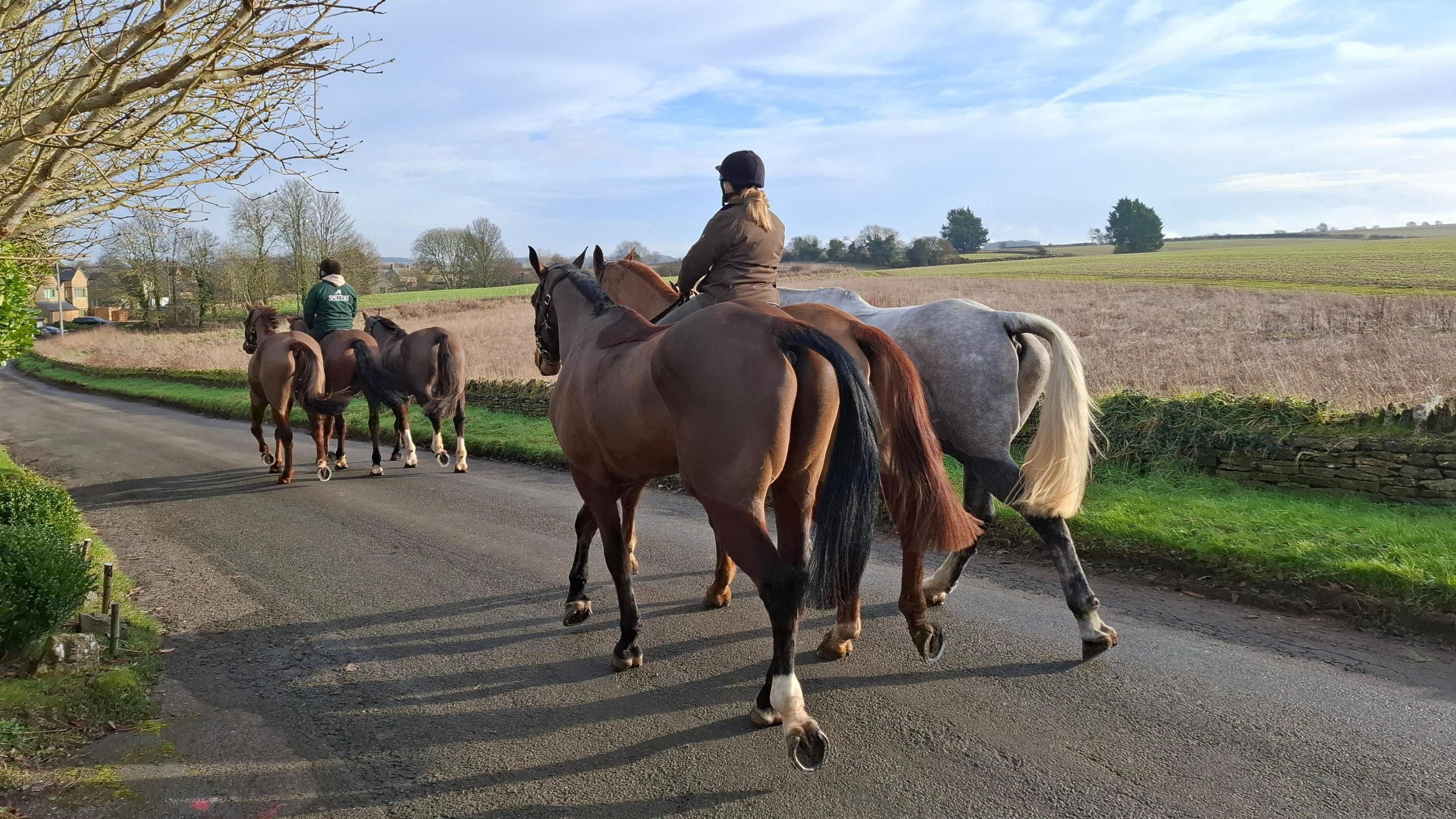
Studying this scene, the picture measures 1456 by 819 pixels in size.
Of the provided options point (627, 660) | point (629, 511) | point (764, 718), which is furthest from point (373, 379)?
point (764, 718)

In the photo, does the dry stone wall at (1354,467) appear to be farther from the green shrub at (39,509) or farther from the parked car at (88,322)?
the parked car at (88,322)

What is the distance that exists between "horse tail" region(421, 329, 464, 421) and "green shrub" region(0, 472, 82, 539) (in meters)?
5.01

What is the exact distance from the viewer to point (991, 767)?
3.61 m

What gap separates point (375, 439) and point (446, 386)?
1.27m

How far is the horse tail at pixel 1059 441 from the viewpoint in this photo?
16.6ft

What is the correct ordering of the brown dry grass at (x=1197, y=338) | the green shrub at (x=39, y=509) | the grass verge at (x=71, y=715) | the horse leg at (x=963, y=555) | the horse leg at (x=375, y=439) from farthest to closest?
the horse leg at (x=375, y=439) < the brown dry grass at (x=1197, y=338) < the green shrub at (x=39, y=509) < the horse leg at (x=963, y=555) < the grass verge at (x=71, y=715)

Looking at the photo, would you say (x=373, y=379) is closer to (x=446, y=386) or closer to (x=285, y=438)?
(x=446, y=386)

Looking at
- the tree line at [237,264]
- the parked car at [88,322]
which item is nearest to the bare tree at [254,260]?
the tree line at [237,264]

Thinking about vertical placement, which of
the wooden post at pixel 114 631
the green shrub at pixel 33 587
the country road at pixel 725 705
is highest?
the green shrub at pixel 33 587

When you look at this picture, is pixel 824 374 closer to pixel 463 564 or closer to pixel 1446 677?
pixel 1446 677

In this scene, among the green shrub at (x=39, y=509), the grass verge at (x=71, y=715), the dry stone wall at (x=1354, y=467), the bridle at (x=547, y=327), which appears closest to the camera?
the grass verge at (x=71, y=715)

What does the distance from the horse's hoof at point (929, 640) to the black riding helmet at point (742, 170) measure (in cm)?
280

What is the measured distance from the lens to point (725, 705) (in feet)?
14.1

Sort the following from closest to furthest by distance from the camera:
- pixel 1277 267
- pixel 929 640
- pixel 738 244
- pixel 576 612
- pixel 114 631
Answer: pixel 929 640
pixel 114 631
pixel 738 244
pixel 576 612
pixel 1277 267
